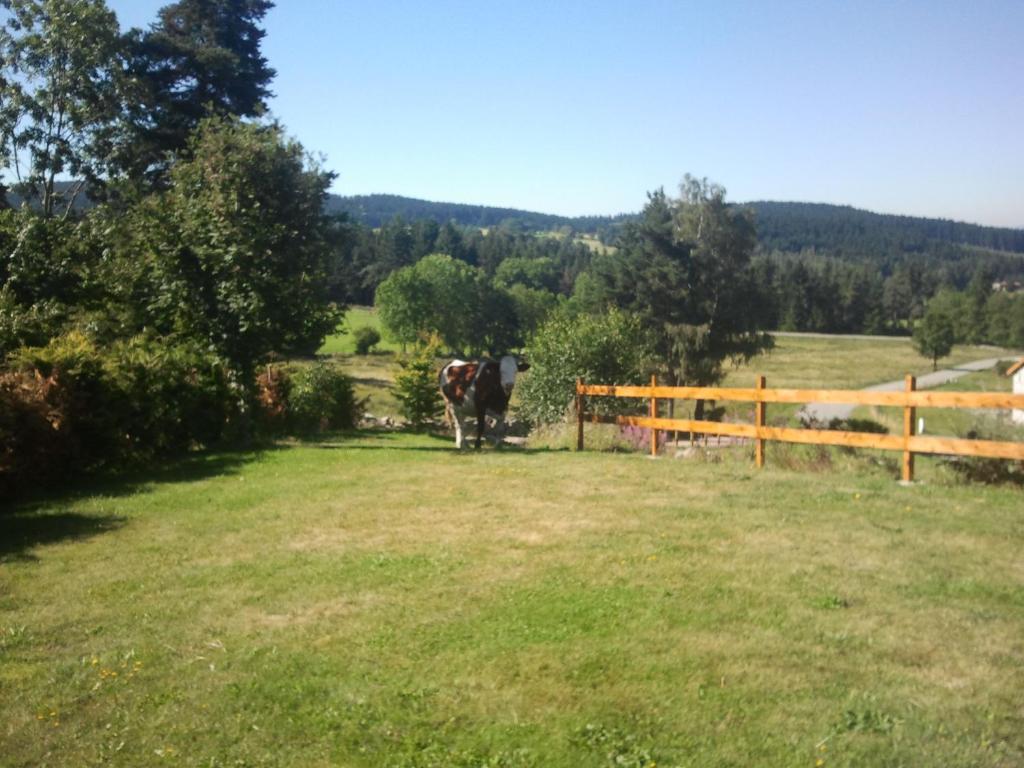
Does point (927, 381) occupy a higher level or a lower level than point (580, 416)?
lower

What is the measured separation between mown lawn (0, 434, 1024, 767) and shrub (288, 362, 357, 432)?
1400cm

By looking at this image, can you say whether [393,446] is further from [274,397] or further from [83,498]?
[83,498]

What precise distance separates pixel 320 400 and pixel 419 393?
149 inches

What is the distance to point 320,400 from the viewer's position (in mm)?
25047

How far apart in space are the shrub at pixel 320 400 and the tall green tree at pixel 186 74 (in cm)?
995

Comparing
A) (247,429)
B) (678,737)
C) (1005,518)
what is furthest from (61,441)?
(1005,518)

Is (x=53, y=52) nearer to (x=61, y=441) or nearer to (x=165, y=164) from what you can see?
(x=165, y=164)

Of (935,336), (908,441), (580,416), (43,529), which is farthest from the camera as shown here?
(935,336)

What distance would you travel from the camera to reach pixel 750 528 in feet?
28.0

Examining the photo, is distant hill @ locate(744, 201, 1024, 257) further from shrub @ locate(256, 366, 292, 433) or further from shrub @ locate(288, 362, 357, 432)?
shrub @ locate(256, 366, 292, 433)

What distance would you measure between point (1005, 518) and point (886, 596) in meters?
3.24

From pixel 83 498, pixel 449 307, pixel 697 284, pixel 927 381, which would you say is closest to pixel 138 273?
pixel 83 498

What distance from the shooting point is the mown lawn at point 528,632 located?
14.6 feet

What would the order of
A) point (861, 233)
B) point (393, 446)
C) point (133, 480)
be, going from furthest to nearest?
point (861, 233)
point (393, 446)
point (133, 480)
